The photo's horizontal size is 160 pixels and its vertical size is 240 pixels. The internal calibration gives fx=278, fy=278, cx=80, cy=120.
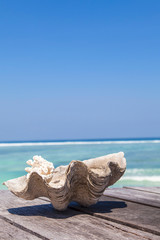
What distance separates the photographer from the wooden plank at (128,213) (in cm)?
193

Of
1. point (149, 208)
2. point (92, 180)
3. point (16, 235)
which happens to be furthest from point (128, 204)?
point (16, 235)

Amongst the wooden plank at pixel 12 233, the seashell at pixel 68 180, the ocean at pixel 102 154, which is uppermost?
the seashell at pixel 68 180

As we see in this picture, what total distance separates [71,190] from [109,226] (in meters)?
0.52

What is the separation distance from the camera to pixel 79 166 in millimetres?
2283

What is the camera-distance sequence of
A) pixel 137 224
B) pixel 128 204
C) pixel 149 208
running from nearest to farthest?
pixel 137 224
pixel 149 208
pixel 128 204

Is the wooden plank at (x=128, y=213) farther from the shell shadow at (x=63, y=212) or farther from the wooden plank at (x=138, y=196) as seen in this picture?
the wooden plank at (x=138, y=196)

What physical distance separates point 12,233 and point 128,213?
947 millimetres

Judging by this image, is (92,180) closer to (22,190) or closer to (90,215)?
(90,215)

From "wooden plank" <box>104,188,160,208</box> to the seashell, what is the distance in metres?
0.50

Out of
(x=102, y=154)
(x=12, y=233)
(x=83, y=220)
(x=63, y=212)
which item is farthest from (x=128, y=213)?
(x=102, y=154)

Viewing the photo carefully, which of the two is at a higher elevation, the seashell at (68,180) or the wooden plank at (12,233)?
the seashell at (68,180)

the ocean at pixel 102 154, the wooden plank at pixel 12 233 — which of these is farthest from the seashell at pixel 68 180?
the ocean at pixel 102 154

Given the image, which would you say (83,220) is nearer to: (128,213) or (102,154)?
(128,213)

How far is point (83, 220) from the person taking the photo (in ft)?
6.84
